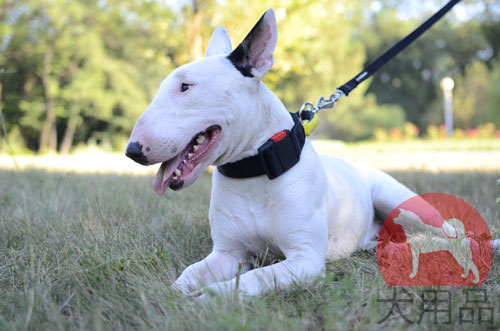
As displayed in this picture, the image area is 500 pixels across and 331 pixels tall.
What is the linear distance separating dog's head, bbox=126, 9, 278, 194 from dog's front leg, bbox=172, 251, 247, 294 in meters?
0.42

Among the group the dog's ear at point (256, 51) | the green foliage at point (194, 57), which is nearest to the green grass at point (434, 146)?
the green foliage at point (194, 57)

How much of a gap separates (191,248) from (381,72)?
Result: 1443 inches

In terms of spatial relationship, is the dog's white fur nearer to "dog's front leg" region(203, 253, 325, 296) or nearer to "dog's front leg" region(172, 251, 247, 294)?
"dog's front leg" region(203, 253, 325, 296)

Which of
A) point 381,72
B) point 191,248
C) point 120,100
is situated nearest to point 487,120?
point 381,72

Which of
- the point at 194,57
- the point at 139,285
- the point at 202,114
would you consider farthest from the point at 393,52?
the point at 194,57

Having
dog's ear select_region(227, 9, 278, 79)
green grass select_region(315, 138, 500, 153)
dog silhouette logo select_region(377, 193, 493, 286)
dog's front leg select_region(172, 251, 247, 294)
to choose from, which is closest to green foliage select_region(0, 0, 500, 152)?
dog's ear select_region(227, 9, 278, 79)

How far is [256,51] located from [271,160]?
509 millimetres

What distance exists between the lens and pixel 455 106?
28266 millimetres

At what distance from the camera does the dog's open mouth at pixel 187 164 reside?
1911 mm

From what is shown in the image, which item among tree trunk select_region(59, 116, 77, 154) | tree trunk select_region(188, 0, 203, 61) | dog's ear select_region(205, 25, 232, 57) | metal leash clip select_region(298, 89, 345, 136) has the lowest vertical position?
tree trunk select_region(59, 116, 77, 154)

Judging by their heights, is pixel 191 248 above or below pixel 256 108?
below

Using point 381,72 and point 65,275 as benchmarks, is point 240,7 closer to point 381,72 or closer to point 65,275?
point 65,275

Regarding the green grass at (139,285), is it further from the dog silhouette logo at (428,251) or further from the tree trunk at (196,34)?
the tree trunk at (196,34)

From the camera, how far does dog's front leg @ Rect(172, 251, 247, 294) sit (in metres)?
1.96
